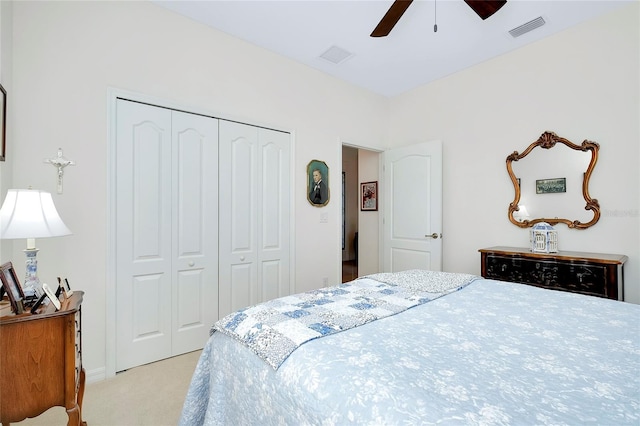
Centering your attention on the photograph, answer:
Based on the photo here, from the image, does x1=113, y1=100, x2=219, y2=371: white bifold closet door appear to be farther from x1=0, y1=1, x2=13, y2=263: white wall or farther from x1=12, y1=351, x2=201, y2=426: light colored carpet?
x1=0, y1=1, x2=13, y2=263: white wall

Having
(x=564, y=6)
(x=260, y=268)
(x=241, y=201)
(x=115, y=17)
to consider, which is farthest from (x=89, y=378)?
(x=564, y=6)

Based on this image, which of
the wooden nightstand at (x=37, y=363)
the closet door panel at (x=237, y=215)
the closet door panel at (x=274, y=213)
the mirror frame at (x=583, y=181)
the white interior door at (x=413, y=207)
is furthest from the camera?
the white interior door at (x=413, y=207)

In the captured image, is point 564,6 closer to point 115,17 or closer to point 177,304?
point 115,17

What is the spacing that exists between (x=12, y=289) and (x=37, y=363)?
1.13ft

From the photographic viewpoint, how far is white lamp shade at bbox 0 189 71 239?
143cm

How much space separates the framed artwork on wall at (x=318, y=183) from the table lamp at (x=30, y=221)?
235 centimetres

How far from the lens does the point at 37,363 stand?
1.35 m

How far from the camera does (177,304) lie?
2666 millimetres

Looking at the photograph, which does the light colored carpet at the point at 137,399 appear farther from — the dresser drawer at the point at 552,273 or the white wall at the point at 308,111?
the dresser drawer at the point at 552,273

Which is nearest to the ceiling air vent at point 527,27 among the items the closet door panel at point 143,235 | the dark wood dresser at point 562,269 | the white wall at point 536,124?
the white wall at point 536,124

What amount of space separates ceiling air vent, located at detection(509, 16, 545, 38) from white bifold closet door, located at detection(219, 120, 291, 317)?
2.39 metres

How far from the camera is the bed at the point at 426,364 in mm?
768

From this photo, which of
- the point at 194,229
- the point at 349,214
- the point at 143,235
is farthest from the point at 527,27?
the point at 349,214

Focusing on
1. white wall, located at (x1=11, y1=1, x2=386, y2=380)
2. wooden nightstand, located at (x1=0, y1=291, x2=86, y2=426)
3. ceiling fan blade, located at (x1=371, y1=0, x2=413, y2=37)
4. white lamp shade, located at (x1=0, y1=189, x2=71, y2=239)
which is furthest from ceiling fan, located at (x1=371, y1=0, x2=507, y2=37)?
wooden nightstand, located at (x1=0, y1=291, x2=86, y2=426)
